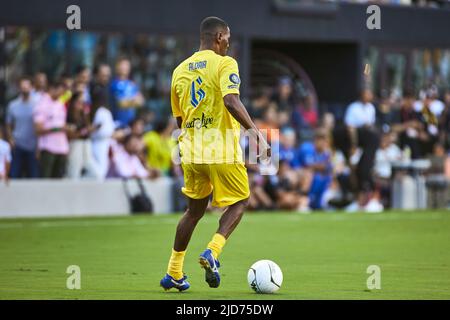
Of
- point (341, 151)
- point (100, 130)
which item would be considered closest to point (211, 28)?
point (100, 130)

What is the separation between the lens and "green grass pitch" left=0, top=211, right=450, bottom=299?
10.7m

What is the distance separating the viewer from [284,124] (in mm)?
27297

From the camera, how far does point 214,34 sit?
1062 centimetres

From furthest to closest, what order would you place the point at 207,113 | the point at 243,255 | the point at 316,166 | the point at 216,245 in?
the point at 316,166 → the point at 243,255 → the point at 207,113 → the point at 216,245

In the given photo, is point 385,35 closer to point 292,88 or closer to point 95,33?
point 292,88

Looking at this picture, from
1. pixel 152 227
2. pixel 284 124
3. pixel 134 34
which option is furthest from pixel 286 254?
pixel 134 34

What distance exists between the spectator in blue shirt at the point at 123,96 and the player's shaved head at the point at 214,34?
13.8 m

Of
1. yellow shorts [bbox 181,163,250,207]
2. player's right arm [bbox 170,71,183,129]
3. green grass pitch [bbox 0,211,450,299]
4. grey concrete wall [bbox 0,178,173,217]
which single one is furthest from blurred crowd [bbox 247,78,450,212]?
yellow shorts [bbox 181,163,250,207]

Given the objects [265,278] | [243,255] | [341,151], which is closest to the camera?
[265,278]

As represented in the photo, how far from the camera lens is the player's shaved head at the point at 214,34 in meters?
10.6

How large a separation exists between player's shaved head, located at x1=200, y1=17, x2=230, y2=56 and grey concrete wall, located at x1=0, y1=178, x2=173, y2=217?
11.9 m

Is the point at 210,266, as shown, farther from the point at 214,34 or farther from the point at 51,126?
the point at 51,126

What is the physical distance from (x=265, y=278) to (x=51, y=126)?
40.4ft
